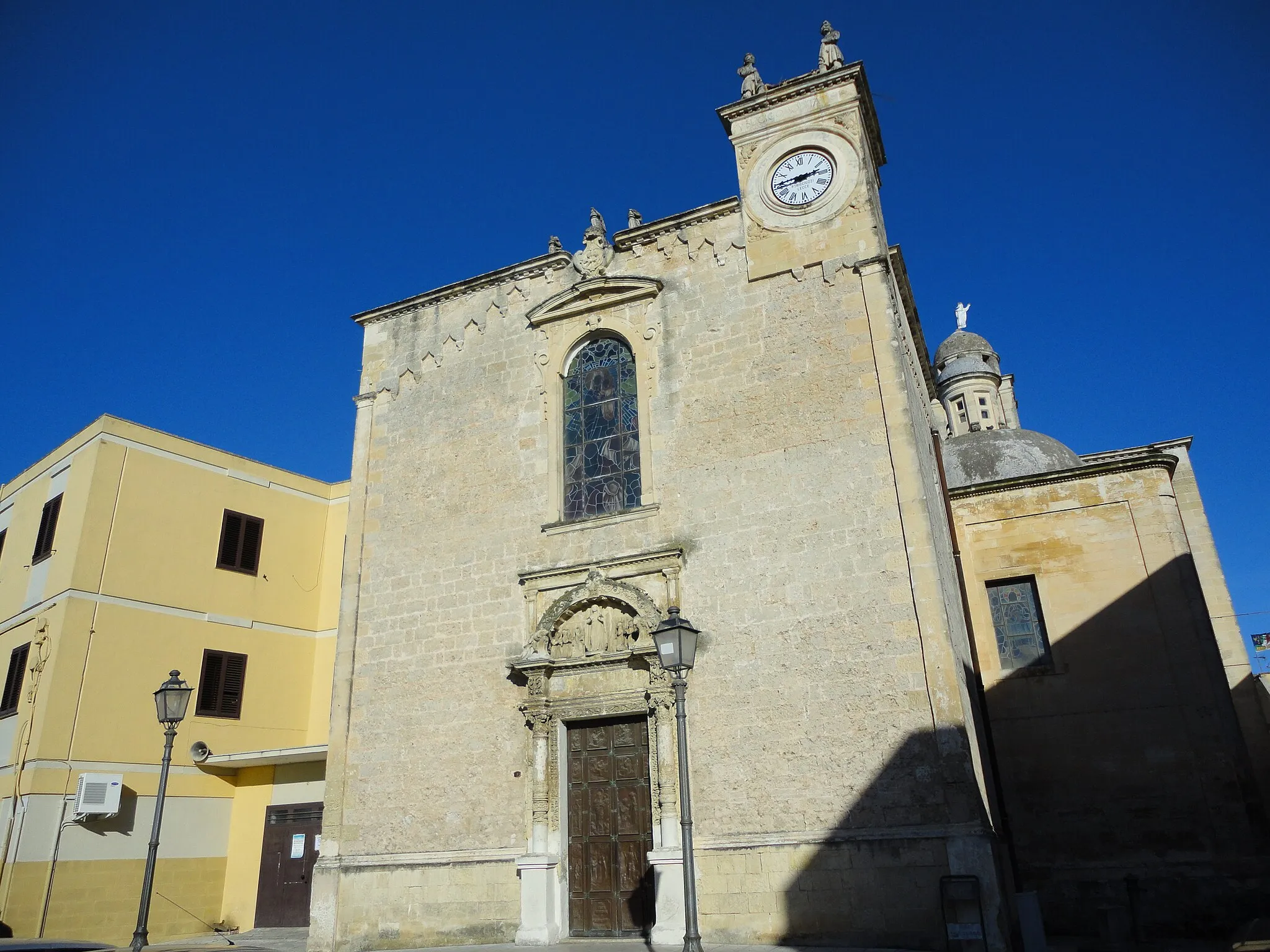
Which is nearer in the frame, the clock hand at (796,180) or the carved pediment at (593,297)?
the clock hand at (796,180)

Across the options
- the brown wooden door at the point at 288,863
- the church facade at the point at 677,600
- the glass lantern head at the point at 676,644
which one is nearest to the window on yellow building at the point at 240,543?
the brown wooden door at the point at 288,863

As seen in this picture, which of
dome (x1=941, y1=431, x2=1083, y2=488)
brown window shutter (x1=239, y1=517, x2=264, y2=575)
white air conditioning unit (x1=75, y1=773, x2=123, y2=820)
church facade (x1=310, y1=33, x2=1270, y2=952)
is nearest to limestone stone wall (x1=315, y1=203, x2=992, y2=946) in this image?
church facade (x1=310, y1=33, x2=1270, y2=952)

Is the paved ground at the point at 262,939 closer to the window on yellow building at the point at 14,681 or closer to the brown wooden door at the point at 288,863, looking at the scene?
the brown wooden door at the point at 288,863

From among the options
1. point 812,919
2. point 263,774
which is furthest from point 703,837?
point 263,774

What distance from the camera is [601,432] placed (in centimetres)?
1423

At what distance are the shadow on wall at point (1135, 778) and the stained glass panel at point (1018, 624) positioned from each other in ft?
0.88

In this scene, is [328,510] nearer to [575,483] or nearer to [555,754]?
[575,483]

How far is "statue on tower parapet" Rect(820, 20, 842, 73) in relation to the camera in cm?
1431

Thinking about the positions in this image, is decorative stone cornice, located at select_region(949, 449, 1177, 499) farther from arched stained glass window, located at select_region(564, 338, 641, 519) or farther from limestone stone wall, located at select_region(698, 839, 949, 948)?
limestone stone wall, located at select_region(698, 839, 949, 948)

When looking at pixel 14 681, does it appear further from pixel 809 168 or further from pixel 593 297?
pixel 809 168

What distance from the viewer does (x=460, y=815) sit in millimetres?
12859

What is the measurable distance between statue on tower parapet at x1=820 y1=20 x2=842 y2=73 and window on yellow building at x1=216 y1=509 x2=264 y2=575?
14535 millimetres

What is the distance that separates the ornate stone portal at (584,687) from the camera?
11.7m

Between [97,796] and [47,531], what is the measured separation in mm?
5636
